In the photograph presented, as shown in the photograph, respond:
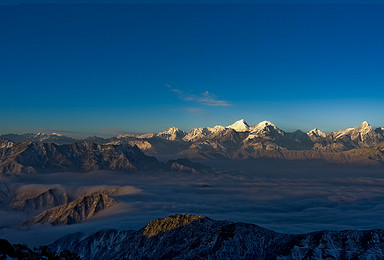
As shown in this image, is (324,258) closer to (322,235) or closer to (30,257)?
(322,235)

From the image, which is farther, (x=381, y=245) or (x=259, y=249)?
(x=259, y=249)

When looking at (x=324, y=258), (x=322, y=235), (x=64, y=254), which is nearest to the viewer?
(x=64, y=254)

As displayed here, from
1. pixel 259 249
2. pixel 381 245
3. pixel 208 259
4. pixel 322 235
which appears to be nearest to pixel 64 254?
pixel 208 259

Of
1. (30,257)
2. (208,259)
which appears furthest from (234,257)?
(30,257)

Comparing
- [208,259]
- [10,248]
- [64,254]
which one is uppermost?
[10,248]

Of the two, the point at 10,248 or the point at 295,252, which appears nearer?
the point at 10,248

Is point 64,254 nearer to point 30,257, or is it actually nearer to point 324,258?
point 30,257

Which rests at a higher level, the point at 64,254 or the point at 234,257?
the point at 64,254

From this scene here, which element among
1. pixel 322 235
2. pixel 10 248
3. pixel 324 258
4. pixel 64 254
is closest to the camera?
pixel 10 248

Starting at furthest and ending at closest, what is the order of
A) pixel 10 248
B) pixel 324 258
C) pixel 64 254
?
1. pixel 324 258
2. pixel 64 254
3. pixel 10 248
